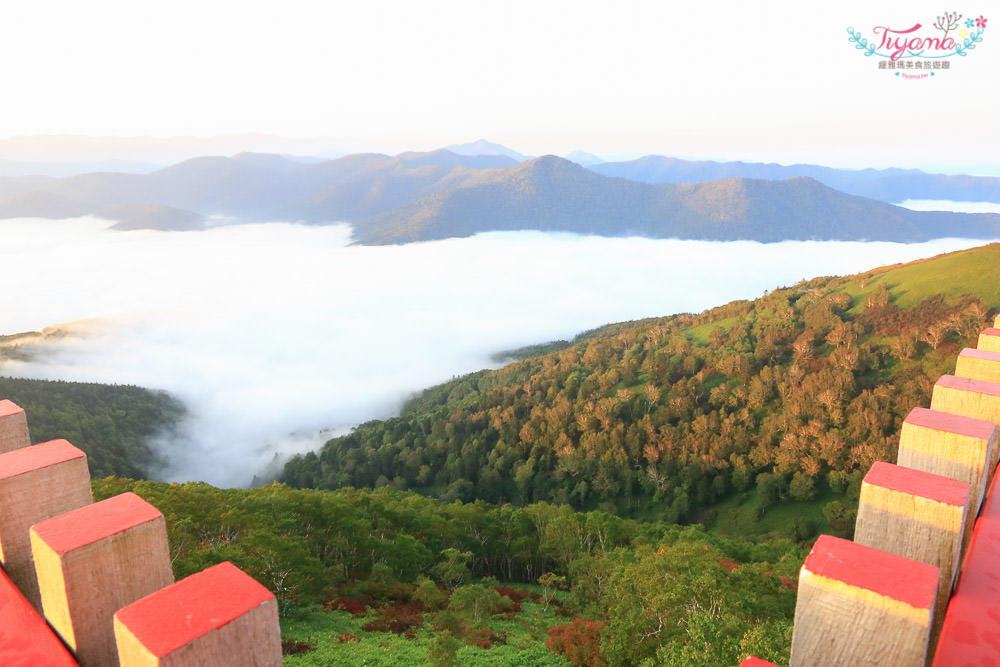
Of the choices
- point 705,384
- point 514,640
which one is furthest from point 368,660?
point 705,384

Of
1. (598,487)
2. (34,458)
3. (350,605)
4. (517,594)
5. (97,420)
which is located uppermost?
(34,458)

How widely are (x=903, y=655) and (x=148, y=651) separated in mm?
2452

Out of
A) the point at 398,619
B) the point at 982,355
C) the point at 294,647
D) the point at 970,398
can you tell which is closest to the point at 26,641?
the point at 970,398

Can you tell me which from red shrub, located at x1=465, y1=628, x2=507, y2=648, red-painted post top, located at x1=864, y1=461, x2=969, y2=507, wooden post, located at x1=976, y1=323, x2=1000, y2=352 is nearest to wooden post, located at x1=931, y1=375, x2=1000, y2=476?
red-painted post top, located at x1=864, y1=461, x2=969, y2=507

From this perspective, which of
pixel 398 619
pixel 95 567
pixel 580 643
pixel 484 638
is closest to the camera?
pixel 95 567

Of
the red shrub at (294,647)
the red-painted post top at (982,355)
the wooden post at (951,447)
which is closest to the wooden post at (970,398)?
the wooden post at (951,447)

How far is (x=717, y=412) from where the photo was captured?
76188mm

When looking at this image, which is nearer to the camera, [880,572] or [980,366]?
[880,572]

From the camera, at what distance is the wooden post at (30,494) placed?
A: 3000 mm

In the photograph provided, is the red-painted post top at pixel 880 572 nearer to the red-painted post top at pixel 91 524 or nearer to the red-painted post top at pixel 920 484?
the red-painted post top at pixel 920 484

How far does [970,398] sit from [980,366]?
3.60 ft

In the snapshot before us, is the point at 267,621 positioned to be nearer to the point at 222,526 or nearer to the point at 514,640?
the point at 514,640

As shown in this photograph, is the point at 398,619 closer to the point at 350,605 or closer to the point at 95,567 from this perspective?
the point at 350,605

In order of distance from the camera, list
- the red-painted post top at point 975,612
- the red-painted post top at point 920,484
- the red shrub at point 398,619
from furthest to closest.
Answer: the red shrub at point 398,619 → the red-painted post top at point 920,484 → the red-painted post top at point 975,612
